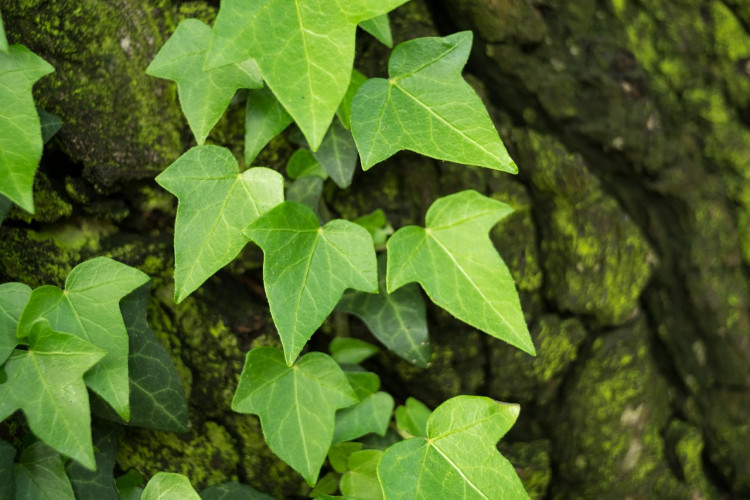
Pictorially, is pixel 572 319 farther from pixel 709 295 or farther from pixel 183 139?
pixel 183 139

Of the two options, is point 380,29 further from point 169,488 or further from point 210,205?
point 169,488

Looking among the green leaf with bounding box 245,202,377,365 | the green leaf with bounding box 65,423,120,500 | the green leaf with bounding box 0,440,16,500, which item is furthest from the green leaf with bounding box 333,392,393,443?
the green leaf with bounding box 0,440,16,500

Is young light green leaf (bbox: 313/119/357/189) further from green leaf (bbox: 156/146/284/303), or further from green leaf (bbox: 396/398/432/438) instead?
green leaf (bbox: 396/398/432/438)

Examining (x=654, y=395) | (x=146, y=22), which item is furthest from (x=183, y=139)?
(x=654, y=395)

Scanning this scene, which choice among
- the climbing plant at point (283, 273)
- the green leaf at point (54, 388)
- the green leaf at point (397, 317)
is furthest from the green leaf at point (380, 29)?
the green leaf at point (54, 388)

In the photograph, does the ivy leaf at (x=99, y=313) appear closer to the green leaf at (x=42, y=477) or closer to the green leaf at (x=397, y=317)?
the green leaf at (x=42, y=477)

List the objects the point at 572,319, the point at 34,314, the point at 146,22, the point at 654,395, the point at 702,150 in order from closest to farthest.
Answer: the point at 34,314 → the point at 146,22 → the point at 572,319 → the point at 654,395 → the point at 702,150
